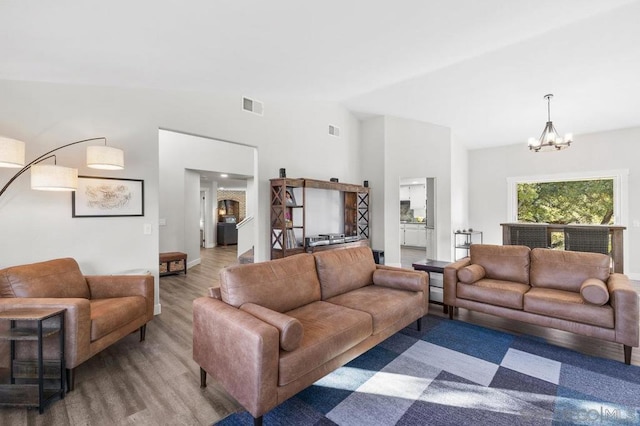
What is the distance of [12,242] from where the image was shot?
2.72m

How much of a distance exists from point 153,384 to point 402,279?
7.92 feet

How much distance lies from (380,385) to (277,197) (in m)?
3.16

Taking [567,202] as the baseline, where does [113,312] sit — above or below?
below

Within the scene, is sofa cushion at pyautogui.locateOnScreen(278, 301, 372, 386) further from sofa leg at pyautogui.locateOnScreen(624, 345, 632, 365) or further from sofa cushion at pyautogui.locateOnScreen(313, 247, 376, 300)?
sofa leg at pyautogui.locateOnScreen(624, 345, 632, 365)

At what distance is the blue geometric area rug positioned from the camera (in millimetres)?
1823

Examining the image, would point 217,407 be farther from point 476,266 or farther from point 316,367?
point 476,266

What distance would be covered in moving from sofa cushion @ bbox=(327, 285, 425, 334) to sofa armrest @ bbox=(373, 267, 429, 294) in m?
0.05

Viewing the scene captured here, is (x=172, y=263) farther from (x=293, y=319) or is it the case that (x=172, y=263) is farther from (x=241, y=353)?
(x=293, y=319)

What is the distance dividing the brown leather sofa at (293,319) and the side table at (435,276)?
0.68m

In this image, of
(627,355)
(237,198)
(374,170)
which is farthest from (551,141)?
(237,198)

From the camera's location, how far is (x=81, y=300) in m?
2.16

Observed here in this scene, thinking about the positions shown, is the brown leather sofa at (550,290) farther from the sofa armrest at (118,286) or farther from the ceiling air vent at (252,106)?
the ceiling air vent at (252,106)

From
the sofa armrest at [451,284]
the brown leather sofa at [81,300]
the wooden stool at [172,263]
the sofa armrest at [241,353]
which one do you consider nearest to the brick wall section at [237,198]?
the wooden stool at [172,263]

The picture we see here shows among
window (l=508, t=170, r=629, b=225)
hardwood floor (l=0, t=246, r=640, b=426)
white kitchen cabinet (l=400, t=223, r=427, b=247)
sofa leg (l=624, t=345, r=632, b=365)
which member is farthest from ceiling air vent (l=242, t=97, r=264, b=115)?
white kitchen cabinet (l=400, t=223, r=427, b=247)
